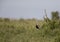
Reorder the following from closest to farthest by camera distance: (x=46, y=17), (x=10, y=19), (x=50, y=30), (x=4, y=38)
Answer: (x=4, y=38), (x=50, y=30), (x=46, y=17), (x=10, y=19)

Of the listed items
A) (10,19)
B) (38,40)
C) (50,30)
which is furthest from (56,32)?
(10,19)

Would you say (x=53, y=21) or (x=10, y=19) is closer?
(x=53, y=21)

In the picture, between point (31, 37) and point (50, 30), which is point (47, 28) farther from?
point (31, 37)

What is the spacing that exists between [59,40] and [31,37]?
7.29 ft

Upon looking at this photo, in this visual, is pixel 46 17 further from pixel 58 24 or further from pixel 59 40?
pixel 59 40

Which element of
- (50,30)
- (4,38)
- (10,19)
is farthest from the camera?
(10,19)

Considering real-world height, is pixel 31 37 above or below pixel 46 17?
below

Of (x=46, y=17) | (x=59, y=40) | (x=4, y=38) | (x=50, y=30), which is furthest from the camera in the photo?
(x=46, y=17)

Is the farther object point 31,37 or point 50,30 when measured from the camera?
point 50,30

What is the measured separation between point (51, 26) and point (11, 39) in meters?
3.53

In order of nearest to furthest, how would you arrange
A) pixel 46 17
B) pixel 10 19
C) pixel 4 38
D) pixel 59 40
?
pixel 59 40, pixel 4 38, pixel 46 17, pixel 10 19

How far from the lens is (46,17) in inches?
695

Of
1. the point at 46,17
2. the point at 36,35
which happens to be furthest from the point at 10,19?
the point at 36,35

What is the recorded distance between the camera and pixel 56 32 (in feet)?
50.1
